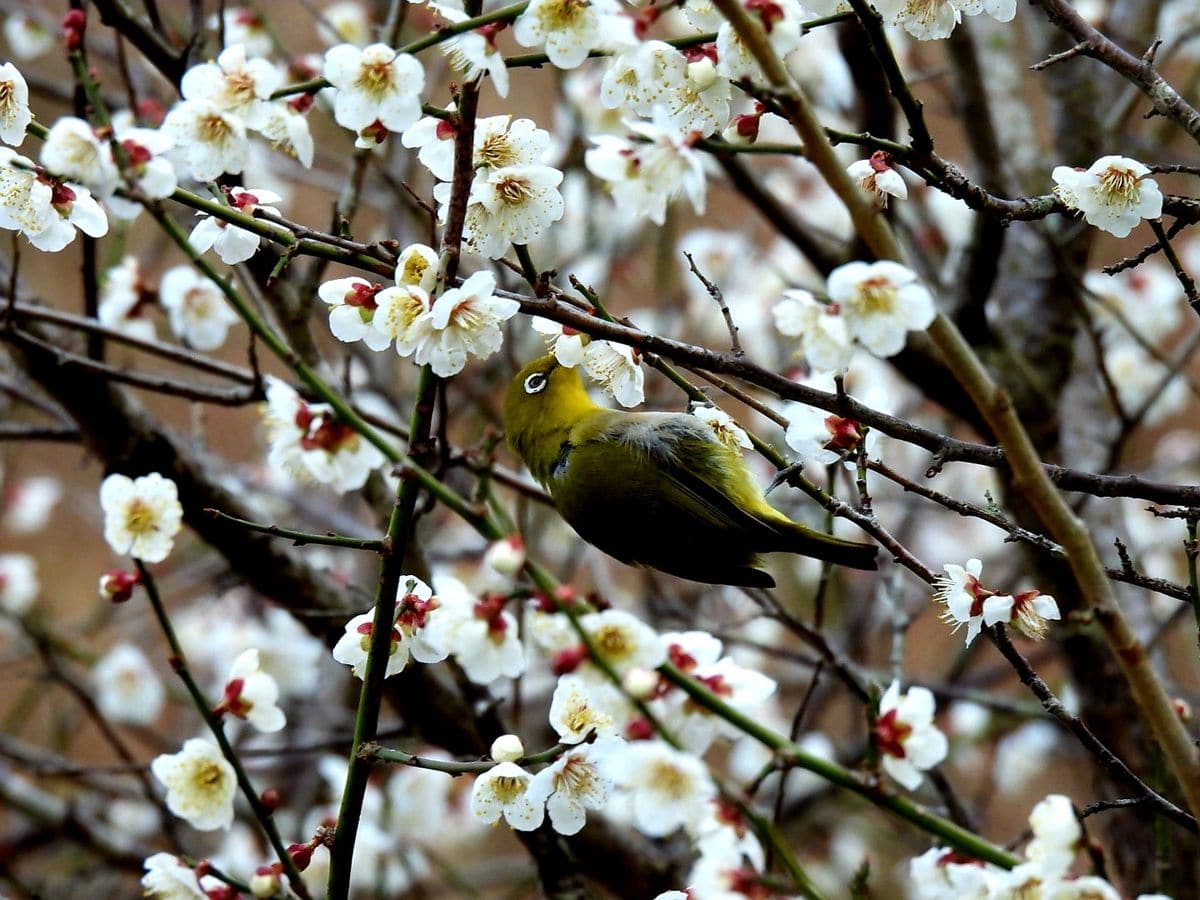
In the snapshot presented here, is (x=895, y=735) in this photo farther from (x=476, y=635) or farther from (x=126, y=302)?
(x=126, y=302)

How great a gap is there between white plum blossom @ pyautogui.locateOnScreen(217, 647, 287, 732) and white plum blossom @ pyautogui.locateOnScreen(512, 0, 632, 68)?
88 cm

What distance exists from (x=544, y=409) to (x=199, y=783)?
1.07m

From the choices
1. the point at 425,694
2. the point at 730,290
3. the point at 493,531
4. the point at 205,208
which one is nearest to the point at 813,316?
the point at 493,531

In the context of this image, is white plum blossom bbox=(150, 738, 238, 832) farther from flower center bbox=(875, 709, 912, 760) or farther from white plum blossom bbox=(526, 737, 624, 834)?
flower center bbox=(875, 709, 912, 760)

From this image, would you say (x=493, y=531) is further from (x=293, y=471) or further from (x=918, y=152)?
(x=293, y=471)

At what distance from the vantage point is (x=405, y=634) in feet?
4.99

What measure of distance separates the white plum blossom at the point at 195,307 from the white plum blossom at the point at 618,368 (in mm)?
1384

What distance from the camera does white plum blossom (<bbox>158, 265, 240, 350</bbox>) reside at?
2947mm

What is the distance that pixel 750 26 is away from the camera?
1180mm

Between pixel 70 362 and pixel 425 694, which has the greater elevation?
pixel 70 362

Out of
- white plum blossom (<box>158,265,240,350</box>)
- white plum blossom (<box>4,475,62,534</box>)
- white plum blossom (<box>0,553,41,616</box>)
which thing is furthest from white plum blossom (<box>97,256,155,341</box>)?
white plum blossom (<box>4,475,62,534</box>)

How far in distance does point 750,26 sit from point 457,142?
0.39 meters

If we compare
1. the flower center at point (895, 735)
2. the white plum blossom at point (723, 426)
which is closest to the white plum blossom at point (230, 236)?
the white plum blossom at point (723, 426)

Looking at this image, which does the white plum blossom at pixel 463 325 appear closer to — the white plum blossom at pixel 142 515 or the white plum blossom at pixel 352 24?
the white plum blossom at pixel 142 515
